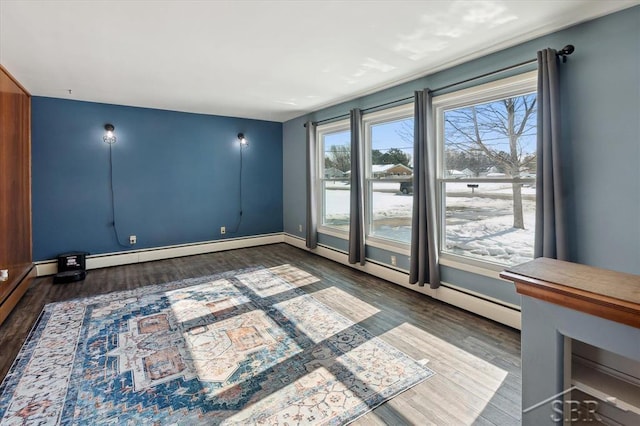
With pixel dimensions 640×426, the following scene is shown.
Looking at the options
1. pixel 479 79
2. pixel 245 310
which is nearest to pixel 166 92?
pixel 245 310

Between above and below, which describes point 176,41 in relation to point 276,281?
above

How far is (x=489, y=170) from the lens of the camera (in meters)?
3.04

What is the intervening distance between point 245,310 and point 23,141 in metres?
3.71

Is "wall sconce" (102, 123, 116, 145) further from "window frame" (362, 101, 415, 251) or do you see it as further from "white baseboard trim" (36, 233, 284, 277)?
"window frame" (362, 101, 415, 251)

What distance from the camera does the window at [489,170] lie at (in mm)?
2768

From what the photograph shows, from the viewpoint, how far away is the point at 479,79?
9.74ft

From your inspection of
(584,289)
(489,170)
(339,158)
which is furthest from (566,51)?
(339,158)

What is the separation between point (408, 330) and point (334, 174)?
10.3 feet

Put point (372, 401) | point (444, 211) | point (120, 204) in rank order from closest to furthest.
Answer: point (372, 401) → point (444, 211) → point (120, 204)

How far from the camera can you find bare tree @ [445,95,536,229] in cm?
276

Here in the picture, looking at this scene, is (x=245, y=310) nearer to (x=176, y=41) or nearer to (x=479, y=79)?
(x=176, y=41)

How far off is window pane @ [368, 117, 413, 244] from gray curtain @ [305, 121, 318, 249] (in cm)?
130

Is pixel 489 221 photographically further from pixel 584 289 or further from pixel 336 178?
pixel 336 178

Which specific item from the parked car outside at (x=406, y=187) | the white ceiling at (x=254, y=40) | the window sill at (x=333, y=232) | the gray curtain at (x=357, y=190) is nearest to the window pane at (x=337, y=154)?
the gray curtain at (x=357, y=190)
